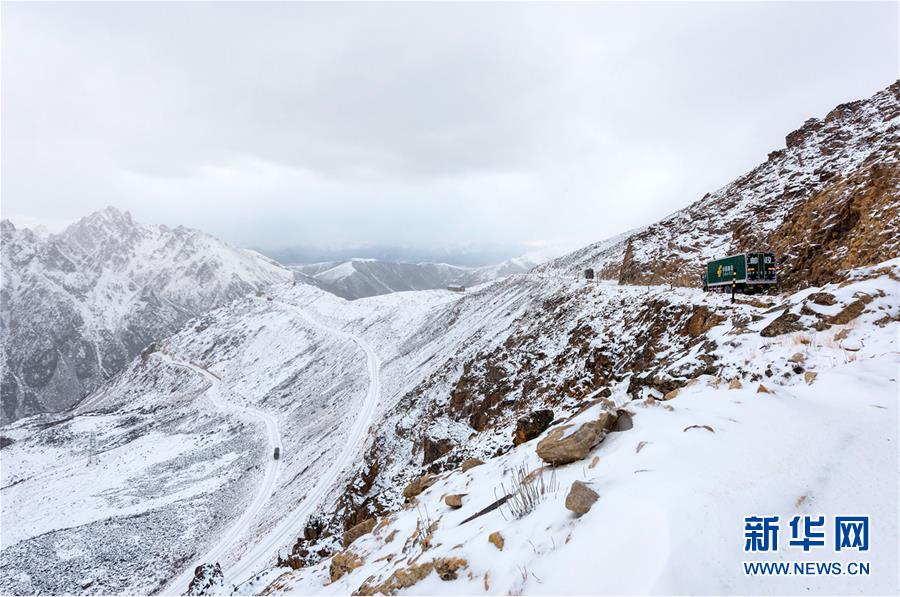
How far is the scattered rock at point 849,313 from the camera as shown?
9469mm

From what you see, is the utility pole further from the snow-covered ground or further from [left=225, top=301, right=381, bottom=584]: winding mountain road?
[left=225, top=301, right=381, bottom=584]: winding mountain road

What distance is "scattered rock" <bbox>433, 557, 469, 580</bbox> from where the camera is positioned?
5.30m

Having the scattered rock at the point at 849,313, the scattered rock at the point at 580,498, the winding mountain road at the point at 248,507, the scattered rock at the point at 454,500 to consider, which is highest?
the scattered rock at the point at 849,313

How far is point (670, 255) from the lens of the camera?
105ft

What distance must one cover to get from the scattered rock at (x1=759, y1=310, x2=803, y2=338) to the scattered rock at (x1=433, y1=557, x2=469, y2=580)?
10.1 metres

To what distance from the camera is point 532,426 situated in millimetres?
10812

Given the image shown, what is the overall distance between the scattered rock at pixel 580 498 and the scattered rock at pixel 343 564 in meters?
5.53

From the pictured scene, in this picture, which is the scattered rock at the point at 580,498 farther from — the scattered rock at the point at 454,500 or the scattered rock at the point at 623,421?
the scattered rock at the point at 454,500

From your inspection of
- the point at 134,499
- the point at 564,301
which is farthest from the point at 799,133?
the point at 134,499

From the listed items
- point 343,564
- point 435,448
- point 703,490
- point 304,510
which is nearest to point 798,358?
point 703,490

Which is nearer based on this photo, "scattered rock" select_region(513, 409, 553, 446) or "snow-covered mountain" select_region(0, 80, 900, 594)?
"snow-covered mountain" select_region(0, 80, 900, 594)

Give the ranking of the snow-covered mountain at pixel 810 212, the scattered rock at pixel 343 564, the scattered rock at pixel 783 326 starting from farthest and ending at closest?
the snow-covered mountain at pixel 810 212 < the scattered rock at pixel 783 326 < the scattered rock at pixel 343 564

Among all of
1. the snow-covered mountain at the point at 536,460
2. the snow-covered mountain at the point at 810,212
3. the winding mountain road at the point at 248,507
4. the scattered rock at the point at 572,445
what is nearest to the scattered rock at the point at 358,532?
the snow-covered mountain at the point at 536,460
